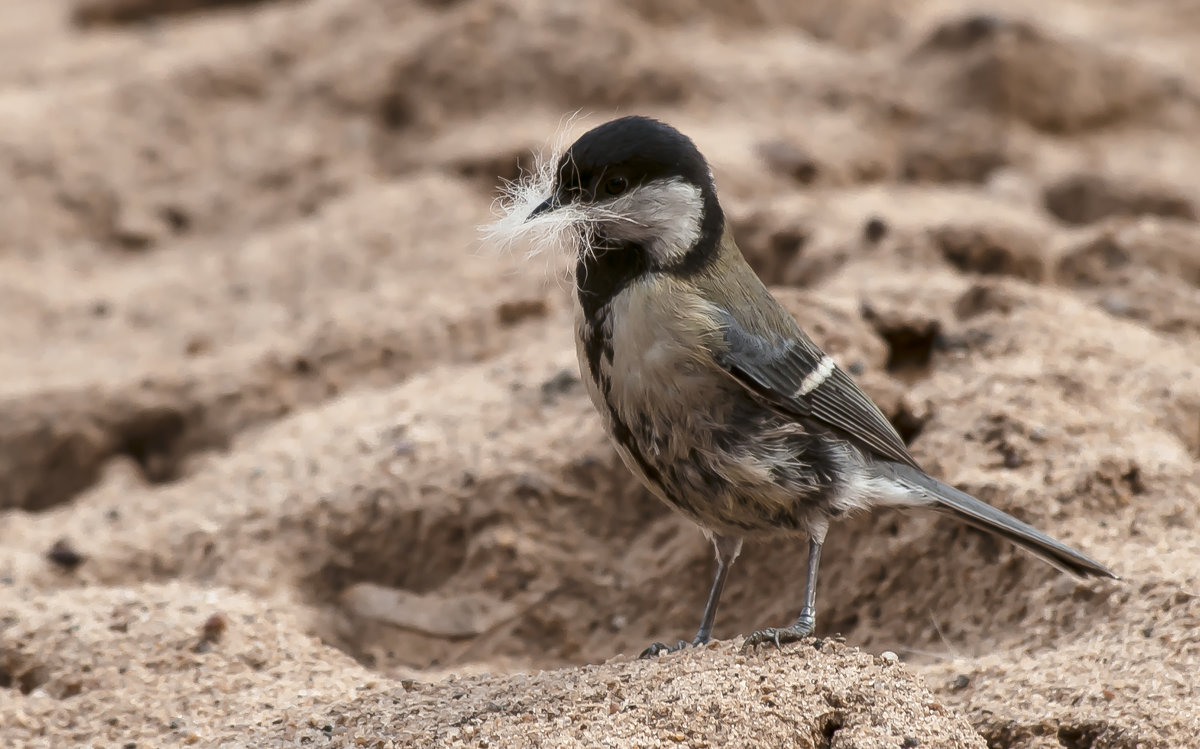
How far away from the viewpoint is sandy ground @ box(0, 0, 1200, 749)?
3.04 meters

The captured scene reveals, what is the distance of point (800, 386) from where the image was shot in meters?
3.15

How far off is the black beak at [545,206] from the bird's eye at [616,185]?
15 centimetres

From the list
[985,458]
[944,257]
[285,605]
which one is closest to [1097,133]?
[944,257]

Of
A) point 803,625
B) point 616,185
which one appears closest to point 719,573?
point 803,625

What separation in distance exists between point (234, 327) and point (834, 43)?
4.02 meters

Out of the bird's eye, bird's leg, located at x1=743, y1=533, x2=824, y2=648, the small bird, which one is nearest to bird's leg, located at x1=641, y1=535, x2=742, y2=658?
the small bird

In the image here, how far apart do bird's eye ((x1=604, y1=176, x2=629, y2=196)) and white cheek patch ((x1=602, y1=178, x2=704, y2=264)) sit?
20 millimetres

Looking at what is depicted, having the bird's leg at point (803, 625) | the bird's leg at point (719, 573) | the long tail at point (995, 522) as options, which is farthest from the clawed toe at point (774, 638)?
the long tail at point (995, 522)

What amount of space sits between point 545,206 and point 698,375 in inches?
23.9

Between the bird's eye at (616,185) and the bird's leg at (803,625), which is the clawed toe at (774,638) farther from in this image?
the bird's eye at (616,185)

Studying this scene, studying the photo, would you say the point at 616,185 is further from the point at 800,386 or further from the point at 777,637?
the point at 777,637

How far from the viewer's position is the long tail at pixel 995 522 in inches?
121

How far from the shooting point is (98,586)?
155 inches

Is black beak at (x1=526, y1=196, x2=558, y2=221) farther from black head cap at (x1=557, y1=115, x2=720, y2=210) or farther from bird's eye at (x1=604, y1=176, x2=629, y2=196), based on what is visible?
bird's eye at (x1=604, y1=176, x2=629, y2=196)
